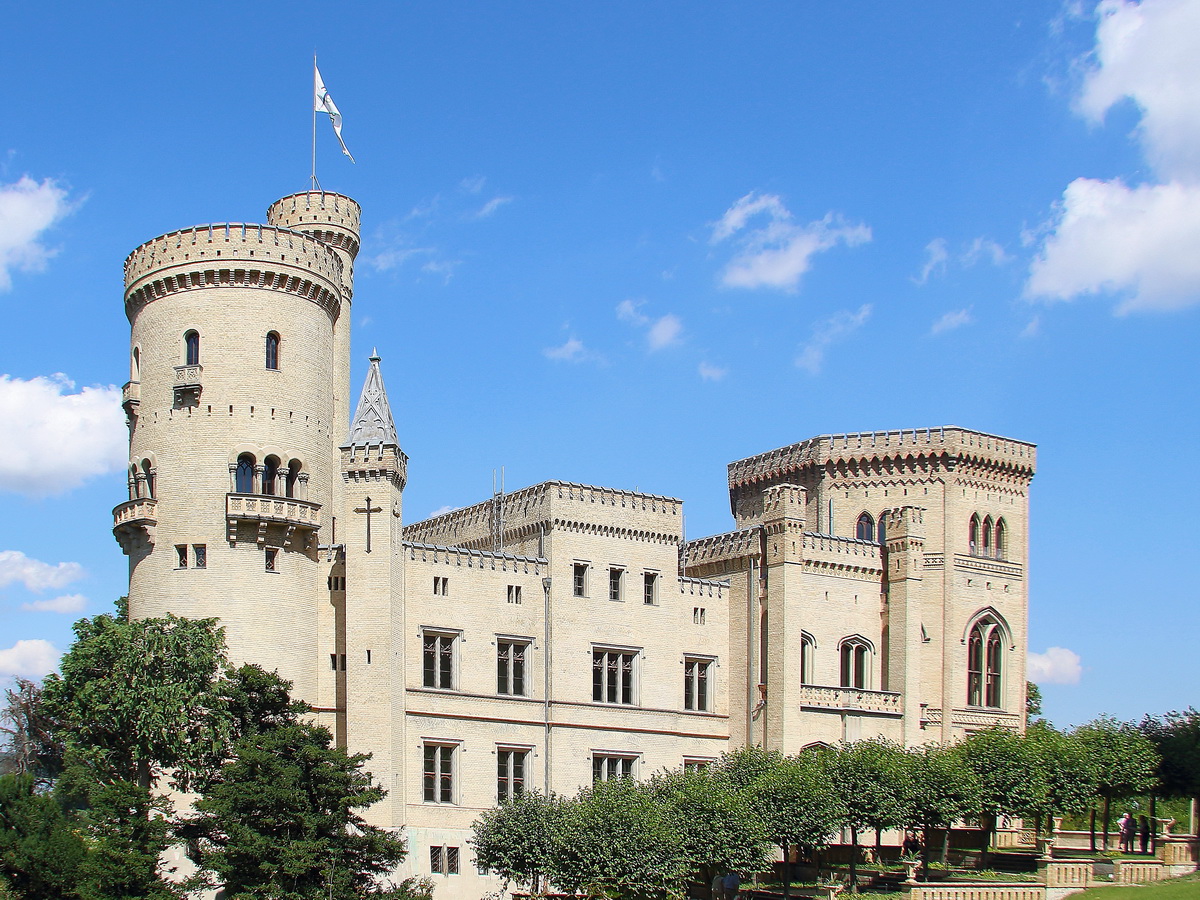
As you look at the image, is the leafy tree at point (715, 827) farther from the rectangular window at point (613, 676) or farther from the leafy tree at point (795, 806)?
the rectangular window at point (613, 676)

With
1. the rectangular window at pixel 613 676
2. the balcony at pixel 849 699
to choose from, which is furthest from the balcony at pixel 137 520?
the balcony at pixel 849 699

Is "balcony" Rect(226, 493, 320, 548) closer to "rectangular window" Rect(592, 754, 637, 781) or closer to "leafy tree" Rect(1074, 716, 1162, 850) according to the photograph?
"rectangular window" Rect(592, 754, 637, 781)

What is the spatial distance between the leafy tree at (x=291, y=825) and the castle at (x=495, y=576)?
7.71 m

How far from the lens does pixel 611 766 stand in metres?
64.1

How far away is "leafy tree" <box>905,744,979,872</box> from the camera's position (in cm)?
5922

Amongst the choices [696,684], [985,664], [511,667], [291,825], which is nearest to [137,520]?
[291,825]

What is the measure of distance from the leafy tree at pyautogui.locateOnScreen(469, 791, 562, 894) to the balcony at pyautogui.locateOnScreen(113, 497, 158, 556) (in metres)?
16.8

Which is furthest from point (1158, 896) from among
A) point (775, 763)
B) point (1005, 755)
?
point (775, 763)

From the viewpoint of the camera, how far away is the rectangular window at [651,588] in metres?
66.1

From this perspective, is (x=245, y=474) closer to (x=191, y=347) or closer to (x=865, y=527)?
(x=191, y=347)

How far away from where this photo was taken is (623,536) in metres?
65.5

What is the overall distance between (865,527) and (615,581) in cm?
1461

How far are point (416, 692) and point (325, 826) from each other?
12.2 meters

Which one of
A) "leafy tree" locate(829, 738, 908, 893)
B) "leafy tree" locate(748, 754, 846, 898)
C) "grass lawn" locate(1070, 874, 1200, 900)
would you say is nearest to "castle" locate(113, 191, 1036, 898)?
"leafy tree" locate(829, 738, 908, 893)
